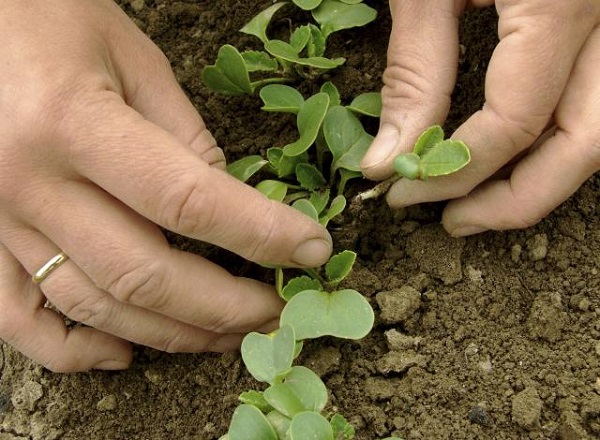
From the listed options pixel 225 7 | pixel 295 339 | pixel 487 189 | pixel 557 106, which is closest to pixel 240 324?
pixel 295 339

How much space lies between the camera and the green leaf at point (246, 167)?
63.0 inches

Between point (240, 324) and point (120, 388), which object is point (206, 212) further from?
point (120, 388)

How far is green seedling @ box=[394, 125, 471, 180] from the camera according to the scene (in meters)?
1.30

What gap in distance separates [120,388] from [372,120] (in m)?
0.78

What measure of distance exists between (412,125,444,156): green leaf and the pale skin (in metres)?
0.05

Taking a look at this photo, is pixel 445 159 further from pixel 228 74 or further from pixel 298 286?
pixel 228 74

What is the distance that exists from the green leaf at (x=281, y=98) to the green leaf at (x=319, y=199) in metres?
0.18

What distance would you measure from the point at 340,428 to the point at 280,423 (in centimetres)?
10

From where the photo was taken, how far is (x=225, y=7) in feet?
6.30

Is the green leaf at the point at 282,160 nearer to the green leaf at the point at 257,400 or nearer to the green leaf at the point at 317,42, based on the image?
the green leaf at the point at 317,42

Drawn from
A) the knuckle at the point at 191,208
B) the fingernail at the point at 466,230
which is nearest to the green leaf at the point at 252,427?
the knuckle at the point at 191,208

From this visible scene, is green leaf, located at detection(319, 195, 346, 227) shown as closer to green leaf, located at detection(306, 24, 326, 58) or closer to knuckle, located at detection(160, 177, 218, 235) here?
knuckle, located at detection(160, 177, 218, 235)

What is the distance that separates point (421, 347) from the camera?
1.44 meters

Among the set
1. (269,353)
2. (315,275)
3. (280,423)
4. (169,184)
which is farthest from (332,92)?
(280,423)
